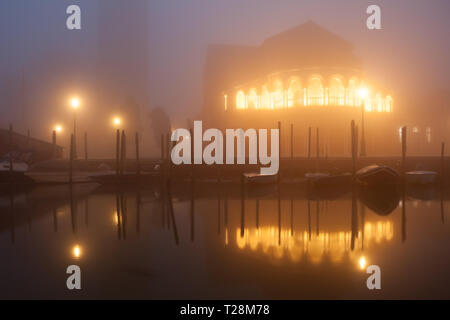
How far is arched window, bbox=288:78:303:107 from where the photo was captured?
3169 centimetres

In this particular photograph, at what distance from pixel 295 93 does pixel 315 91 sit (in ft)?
5.96

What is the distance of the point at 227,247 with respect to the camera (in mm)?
9398

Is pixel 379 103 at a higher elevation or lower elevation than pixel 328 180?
higher

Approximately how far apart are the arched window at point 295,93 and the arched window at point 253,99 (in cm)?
357

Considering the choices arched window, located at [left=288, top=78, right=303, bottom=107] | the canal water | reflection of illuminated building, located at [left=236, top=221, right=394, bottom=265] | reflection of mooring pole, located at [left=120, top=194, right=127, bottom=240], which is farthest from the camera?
arched window, located at [left=288, top=78, right=303, bottom=107]

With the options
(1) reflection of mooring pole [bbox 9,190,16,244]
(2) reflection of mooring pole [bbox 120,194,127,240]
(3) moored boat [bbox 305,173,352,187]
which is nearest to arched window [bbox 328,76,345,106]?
(3) moored boat [bbox 305,173,352,187]

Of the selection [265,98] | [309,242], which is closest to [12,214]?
[309,242]

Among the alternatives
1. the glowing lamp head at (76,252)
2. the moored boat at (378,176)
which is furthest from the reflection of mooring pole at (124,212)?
the moored boat at (378,176)

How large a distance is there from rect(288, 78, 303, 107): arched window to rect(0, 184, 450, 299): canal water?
51.6 feet

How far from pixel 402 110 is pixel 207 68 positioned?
24.8 meters

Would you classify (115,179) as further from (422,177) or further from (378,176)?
(422,177)

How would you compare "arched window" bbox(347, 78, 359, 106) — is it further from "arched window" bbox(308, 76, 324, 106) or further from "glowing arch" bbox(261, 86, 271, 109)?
"glowing arch" bbox(261, 86, 271, 109)

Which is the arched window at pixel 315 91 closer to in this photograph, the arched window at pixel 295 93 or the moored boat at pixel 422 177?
the arched window at pixel 295 93
